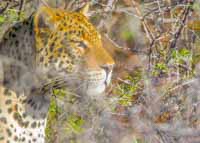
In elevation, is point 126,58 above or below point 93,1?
below

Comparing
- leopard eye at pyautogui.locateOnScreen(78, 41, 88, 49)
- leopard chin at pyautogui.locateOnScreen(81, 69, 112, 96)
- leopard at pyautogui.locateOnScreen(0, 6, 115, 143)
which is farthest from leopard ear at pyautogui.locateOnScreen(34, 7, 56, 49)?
leopard chin at pyautogui.locateOnScreen(81, 69, 112, 96)

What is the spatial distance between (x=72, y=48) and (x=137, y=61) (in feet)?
7.16

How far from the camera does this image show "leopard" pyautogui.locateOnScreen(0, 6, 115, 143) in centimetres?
538

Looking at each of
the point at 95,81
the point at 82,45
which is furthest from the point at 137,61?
the point at 95,81

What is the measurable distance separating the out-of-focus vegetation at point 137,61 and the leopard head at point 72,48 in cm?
15

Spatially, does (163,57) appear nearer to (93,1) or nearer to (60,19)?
(93,1)

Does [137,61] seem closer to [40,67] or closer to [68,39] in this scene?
[68,39]

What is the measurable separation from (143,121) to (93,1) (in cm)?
413

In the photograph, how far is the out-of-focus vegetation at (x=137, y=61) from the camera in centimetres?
562

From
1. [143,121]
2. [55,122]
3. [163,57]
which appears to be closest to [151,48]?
[163,57]

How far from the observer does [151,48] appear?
741cm

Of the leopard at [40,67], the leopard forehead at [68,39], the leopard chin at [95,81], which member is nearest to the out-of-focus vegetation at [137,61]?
the leopard chin at [95,81]

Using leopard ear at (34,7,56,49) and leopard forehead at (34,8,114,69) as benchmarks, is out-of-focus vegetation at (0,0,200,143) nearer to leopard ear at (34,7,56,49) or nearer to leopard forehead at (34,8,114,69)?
leopard forehead at (34,8,114,69)

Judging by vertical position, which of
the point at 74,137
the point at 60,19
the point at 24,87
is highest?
the point at 60,19
